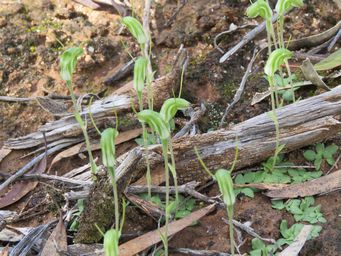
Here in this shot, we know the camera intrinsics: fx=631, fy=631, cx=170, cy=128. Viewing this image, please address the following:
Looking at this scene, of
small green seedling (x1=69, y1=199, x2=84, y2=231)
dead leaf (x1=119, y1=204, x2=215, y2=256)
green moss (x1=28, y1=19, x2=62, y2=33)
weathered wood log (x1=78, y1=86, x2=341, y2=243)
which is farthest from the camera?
green moss (x1=28, y1=19, x2=62, y2=33)

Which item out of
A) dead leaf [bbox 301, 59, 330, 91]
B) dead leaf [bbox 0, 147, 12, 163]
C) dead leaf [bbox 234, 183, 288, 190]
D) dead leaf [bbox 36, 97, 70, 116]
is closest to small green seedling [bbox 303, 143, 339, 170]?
dead leaf [bbox 234, 183, 288, 190]

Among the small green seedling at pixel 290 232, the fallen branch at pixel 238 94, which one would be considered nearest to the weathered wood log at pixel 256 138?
the fallen branch at pixel 238 94

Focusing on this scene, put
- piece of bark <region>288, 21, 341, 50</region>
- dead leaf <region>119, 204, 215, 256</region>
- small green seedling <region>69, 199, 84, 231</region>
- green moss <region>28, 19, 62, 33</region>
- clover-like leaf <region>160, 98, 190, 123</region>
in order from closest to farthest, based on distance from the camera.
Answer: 1. clover-like leaf <region>160, 98, 190, 123</region>
2. dead leaf <region>119, 204, 215, 256</region>
3. small green seedling <region>69, 199, 84, 231</region>
4. piece of bark <region>288, 21, 341, 50</region>
5. green moss <region>28, 19, 62, 33</region>

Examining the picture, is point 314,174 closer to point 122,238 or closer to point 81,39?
point 122,238

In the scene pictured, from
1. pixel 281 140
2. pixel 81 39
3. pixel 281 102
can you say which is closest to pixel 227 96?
pixel 281 102

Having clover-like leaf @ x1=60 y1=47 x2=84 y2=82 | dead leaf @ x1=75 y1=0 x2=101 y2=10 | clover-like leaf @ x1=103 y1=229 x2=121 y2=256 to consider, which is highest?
dead leaf @ x1=75 y1=0 x2=101 y2=10

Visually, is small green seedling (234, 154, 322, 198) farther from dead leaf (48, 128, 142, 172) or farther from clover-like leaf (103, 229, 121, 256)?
clover-like leaf (103, 229, 121, 256)

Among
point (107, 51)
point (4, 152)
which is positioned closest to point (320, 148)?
point (107, 51)
